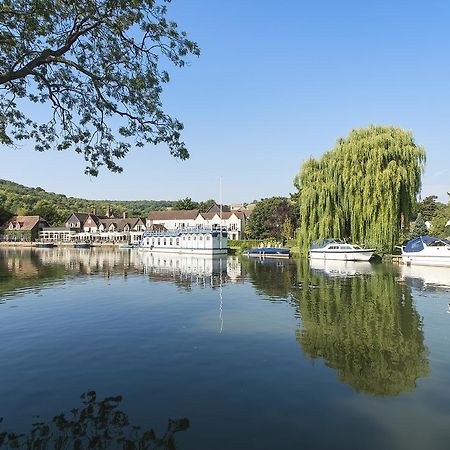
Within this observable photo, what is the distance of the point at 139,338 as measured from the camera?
48.9 ft

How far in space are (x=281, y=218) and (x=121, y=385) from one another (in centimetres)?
6621

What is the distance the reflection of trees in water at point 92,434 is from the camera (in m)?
7.47

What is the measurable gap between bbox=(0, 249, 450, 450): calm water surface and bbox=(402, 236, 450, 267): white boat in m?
20.3

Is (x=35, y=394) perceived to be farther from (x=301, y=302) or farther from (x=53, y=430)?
(x=301, y=302)

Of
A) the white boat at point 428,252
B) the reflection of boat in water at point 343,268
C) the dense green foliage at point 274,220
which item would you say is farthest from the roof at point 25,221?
the white boat at point 428,252

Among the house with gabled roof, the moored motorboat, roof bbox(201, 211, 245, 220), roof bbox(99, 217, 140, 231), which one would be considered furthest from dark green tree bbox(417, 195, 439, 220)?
the house with gabled roof

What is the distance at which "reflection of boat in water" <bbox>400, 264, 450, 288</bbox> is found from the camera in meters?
29.2

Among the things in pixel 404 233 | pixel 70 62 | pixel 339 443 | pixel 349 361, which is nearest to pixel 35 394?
pixel 339 443

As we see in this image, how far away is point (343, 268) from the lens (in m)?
41.0

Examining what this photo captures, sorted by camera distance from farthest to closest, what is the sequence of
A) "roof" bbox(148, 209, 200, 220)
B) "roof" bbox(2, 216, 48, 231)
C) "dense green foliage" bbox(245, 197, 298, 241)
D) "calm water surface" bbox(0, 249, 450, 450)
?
"roof" bbox(2, 216, 48, 231)
"roof" bbox(148, 209, 200, 220)
"dense green foliage" bbox(245, 197, 298, 241)
"calm water surface" bbox(0, 249, 450, 450)

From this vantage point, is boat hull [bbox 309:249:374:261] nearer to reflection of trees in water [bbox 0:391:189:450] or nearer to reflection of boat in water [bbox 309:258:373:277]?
reflection of boat in water [bbox 309:258:373:277]

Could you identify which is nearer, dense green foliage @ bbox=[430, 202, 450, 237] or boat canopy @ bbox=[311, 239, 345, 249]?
boat canopy @ bbox=[311, 239, 345, 249]

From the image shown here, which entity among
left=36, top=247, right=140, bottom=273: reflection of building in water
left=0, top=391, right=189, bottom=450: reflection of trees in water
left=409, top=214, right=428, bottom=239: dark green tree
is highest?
left=409, top=214, right=428, bottom=239: dark green tree

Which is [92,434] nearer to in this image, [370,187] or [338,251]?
[370,187]
